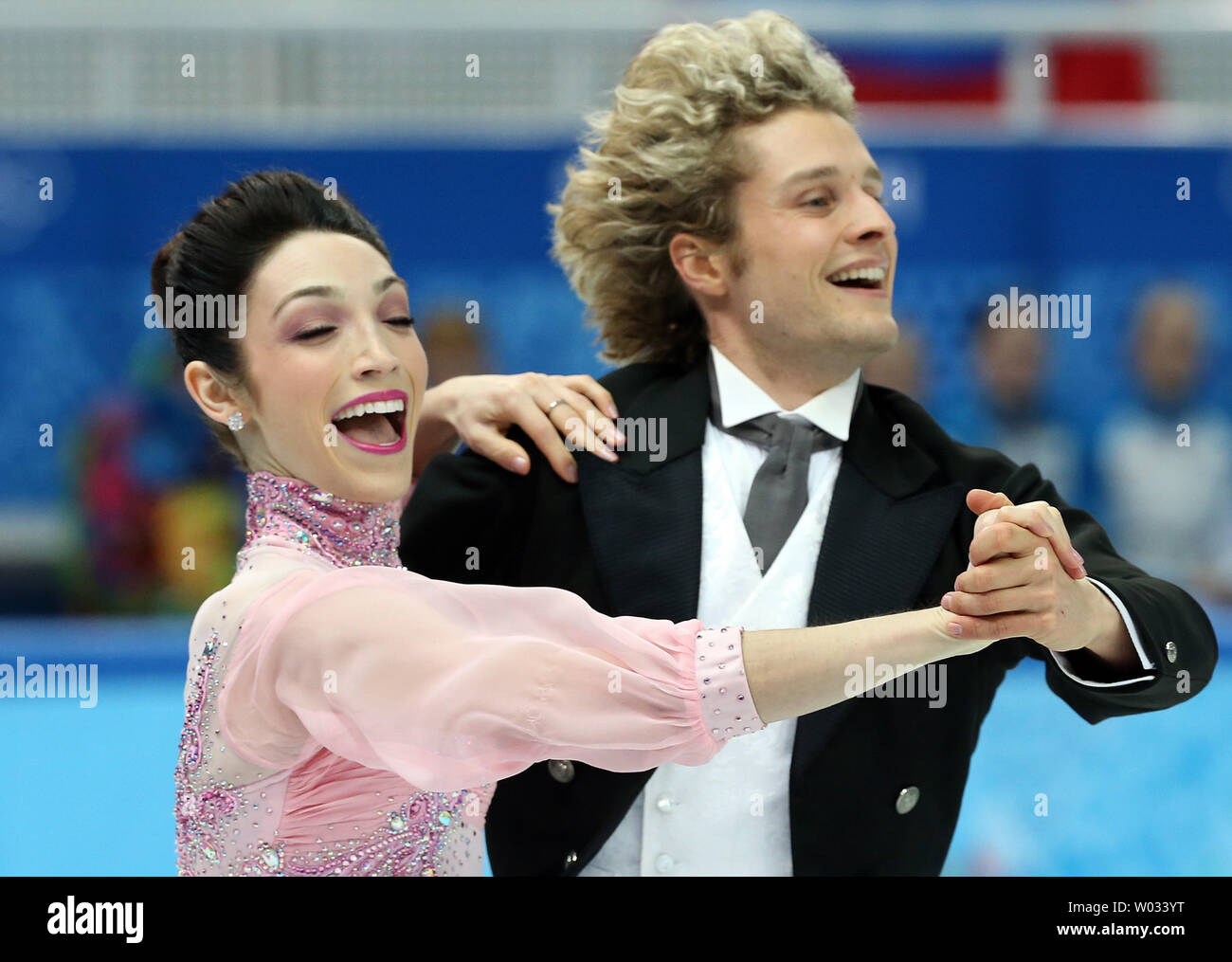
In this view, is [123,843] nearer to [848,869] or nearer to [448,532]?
[448,532]

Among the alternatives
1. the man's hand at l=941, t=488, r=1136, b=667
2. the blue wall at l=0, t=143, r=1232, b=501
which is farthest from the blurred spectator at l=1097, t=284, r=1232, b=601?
the man's hand at l=941, t=488, r=1136, b=667

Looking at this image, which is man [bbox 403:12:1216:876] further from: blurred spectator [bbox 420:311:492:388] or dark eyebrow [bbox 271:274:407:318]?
blurred spectator [bbox 420:311:492:388]

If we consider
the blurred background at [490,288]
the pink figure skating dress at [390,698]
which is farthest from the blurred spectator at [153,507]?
the pink figure skating dress at [390,698]

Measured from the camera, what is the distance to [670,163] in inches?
99.0

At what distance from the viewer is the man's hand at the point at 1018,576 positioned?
1.75 m

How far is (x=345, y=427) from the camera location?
2076 mm

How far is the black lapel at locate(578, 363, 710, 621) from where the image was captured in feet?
7.43

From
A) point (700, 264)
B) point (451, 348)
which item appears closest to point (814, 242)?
point (700, 264)

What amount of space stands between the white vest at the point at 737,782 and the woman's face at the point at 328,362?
537 mm

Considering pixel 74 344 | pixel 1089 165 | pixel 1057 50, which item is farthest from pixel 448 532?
pixel 1057 50

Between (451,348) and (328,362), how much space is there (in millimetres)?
3093

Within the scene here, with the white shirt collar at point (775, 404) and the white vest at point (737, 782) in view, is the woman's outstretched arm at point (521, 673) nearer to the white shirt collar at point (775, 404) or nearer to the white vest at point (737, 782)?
the white vest at point (737, 782)

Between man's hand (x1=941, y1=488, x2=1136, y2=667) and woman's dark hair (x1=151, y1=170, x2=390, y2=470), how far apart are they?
0.95 metres

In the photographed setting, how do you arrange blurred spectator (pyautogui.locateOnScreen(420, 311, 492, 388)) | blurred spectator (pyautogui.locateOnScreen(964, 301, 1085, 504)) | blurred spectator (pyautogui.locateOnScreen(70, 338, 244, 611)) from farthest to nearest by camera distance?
1. blurred spectator (pyautogui.locateOnScreen(70, 338, 244, 611))
2. blurred spectator (pyautogui.locateOnScreen(964, 301, 1085, 504))
3. blurred spectator (pyautogui.locateOnScreen(420, 311, 492, 388))
